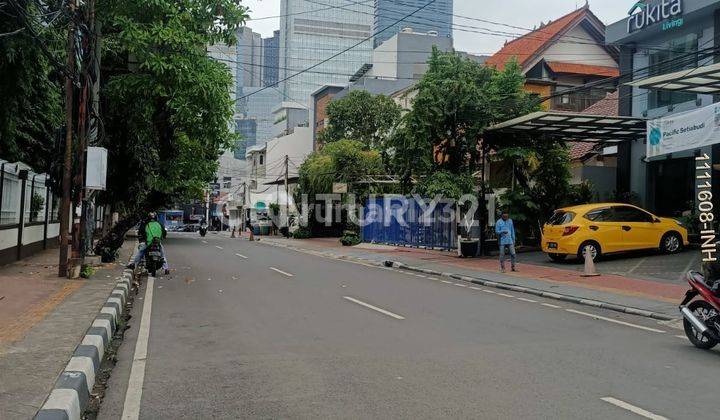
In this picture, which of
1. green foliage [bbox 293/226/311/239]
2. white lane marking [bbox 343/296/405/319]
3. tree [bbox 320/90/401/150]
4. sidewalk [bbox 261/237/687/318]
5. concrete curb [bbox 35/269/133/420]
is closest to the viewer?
concrete curb [bbox 35/269/133/420]

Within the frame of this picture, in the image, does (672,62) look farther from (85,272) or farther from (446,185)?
(85,272)

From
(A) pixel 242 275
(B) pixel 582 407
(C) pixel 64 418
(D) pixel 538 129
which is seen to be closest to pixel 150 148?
(A) pixel 242 275

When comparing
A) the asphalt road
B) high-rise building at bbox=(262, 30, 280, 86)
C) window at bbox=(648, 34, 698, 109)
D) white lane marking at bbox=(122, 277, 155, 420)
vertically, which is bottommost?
white lane marking at bbox=(122, 277, 155, 420)

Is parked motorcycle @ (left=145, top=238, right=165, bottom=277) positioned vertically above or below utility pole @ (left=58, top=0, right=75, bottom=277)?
below

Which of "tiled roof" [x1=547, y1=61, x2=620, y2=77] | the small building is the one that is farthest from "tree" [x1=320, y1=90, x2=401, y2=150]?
"tiled roof" [x1=547, y1=61, x2=620, y2=77]

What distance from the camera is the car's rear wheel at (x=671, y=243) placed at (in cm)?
1977

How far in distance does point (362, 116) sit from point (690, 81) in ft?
113

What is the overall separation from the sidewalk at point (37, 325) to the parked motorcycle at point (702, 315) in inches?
297

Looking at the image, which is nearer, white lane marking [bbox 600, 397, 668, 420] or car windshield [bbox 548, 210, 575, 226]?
white lane marking [bbox 600, 397, 668, 420]

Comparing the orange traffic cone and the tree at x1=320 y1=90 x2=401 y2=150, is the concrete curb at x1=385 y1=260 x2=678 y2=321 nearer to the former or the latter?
the orange traffic cone

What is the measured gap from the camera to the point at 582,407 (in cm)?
543

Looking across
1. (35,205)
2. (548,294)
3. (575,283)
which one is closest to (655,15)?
(575,283)

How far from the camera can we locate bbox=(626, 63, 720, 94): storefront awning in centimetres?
1442

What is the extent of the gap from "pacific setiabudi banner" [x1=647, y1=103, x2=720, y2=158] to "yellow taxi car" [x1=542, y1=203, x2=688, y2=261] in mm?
3967
